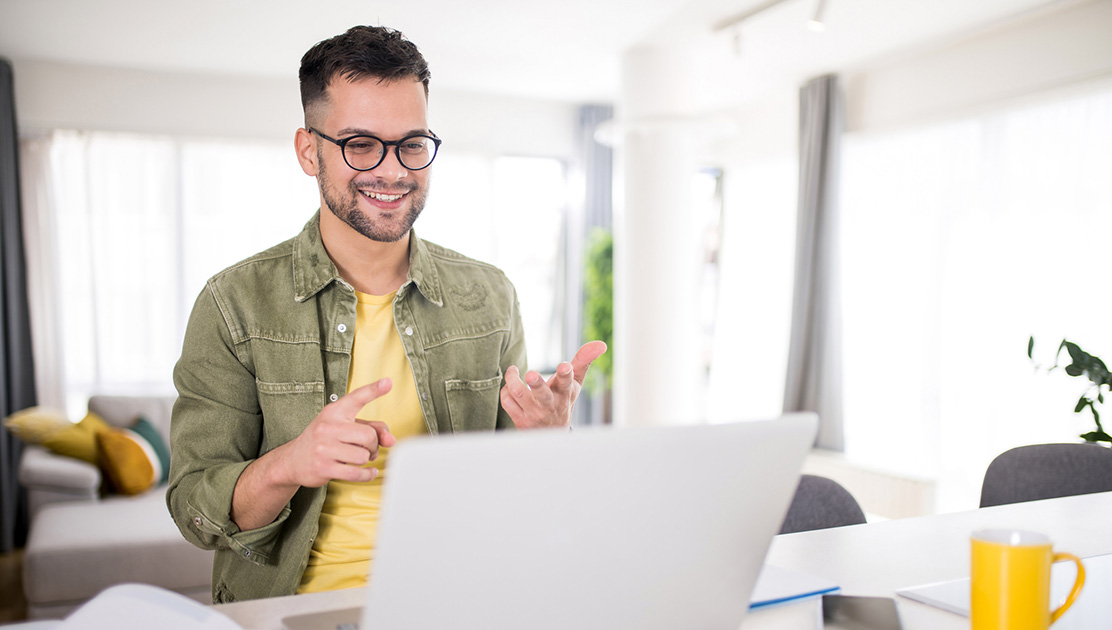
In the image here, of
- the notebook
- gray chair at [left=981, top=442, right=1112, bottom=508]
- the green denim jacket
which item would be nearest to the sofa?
the green denim jacket

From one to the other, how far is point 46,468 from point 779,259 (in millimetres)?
4480

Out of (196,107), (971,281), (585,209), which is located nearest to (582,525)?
(971,281)

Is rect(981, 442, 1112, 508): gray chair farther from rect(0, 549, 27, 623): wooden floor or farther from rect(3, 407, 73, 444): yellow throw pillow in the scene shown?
rect(3, 407, 73, 444): yellow throw pillow

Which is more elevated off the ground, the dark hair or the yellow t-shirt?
the dark hair

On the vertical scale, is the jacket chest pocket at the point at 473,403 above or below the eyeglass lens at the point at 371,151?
below

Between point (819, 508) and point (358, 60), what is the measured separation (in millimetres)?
1111

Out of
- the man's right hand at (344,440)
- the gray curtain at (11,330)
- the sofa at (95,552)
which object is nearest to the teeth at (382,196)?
the man's right hand at (344,440)

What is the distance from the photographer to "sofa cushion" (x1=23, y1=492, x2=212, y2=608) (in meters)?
2.97

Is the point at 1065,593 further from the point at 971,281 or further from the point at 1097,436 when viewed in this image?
the point at 971,281

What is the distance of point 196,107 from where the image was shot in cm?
520

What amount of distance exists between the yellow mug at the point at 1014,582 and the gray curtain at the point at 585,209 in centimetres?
542

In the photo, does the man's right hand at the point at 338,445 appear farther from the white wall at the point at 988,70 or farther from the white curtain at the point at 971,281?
the white wall at the point at 988,70

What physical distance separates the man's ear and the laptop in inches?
36.3

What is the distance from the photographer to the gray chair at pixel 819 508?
1.49 metres
